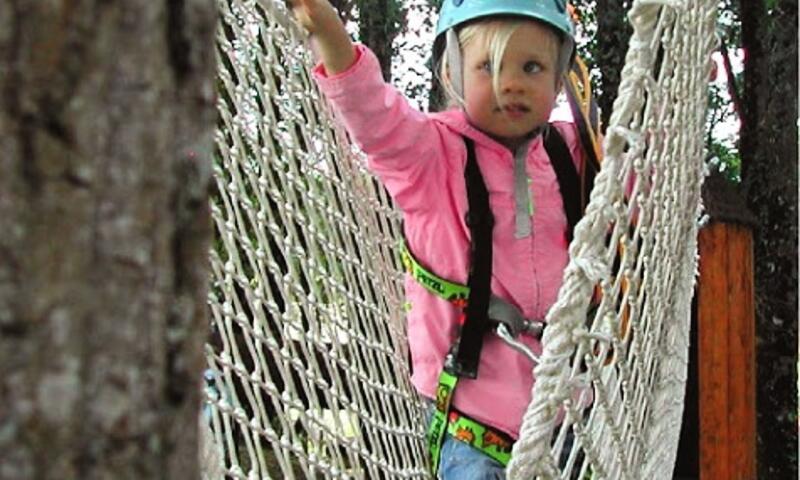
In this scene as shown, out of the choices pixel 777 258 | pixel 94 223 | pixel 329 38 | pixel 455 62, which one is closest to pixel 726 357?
pixel 777 258

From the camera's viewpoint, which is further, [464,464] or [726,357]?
[726,357]

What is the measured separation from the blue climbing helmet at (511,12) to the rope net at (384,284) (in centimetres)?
12

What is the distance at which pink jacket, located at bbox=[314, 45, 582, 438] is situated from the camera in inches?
53.7

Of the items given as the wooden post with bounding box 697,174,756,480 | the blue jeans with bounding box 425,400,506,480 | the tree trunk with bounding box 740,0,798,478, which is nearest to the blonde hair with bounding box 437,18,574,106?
the blue jeans with bounding box 425,400,506,480

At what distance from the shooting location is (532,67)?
1387 mm

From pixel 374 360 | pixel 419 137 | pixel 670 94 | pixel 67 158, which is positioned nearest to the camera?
pixel 67 158

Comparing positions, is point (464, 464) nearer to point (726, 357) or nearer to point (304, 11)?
point (304, 11)

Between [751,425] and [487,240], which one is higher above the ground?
[487,240]

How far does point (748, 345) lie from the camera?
7.97 ft

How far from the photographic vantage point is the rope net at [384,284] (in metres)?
0.97

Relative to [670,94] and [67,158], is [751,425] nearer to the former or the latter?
[670,94]

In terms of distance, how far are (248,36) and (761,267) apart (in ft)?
6.64

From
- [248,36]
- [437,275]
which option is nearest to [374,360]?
[437,275]

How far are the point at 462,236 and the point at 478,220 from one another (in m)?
0.03
